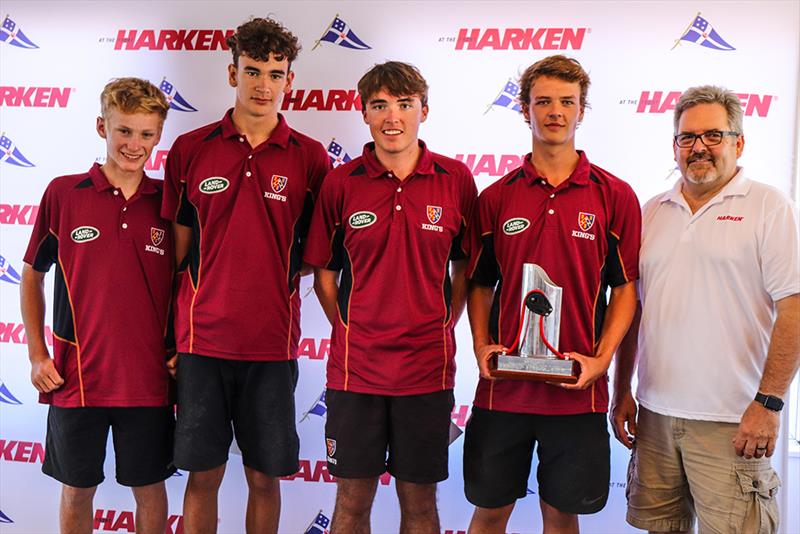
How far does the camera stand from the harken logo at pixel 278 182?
2484 mm

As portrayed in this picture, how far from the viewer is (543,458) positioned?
227 cm

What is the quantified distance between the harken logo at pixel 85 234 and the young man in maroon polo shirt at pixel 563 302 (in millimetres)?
1331

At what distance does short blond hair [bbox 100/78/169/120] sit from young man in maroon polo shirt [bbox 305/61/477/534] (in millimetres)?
724

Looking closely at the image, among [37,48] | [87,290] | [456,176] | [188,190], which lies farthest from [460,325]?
[37,48]

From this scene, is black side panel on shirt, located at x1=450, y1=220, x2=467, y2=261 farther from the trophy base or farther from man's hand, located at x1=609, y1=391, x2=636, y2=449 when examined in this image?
man's hand, located at x1=609, y1=391, x2=636, y2=449

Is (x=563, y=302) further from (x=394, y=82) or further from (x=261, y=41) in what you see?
(x=261, y=41)

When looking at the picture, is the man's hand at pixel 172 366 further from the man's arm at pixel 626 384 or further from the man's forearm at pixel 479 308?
the man's arm at pixel 626 384

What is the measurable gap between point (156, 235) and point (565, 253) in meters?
1.42

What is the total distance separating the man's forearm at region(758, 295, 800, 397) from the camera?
2.12 meters

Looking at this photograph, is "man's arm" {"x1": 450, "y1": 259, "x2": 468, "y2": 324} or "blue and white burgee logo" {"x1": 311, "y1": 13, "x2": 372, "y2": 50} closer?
"man's arm" {"x1": 450, "y1": 259, "x2": 468, "y2": 324}

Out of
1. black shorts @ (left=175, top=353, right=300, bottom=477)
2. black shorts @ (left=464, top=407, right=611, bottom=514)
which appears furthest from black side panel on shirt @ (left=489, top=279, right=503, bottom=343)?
black shorts @ (left=175, top=353, right=300, bottom=477)

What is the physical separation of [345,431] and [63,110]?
2062 mm

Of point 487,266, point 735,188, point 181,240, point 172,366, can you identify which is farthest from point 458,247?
point 172,366

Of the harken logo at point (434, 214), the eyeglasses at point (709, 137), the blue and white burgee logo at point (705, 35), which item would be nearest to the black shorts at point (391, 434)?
the harken logo at point (434, 214)
